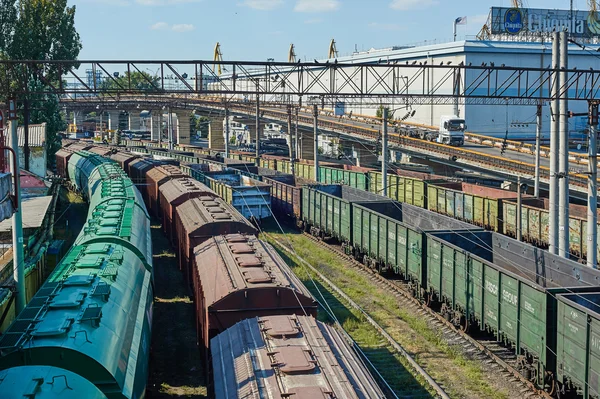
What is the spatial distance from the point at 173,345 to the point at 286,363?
855cm

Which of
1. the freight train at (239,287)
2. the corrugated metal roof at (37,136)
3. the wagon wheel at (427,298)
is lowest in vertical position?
the wagon wheel at (427,298)

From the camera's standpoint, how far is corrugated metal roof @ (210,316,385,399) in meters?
8.66

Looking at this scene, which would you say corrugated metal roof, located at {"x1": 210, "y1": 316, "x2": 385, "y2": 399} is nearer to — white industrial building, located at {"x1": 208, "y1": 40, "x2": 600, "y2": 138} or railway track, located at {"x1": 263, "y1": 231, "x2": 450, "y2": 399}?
railway track, located at {"x1": 263, "y1": 231, "x2": 450, "y2": 399}

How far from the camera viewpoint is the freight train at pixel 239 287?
9.16 meters

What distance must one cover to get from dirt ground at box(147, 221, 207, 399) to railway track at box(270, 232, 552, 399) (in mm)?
6824

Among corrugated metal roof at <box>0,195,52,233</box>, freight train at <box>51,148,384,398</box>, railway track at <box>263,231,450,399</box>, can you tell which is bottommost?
railway track at <box>263,231,450,399</box>

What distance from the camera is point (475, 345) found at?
658 inches

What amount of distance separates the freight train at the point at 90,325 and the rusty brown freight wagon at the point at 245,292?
1.43 m

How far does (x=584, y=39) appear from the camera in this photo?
8131 centimetres

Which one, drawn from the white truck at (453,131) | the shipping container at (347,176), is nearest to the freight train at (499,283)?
the shipping container at (347,176)

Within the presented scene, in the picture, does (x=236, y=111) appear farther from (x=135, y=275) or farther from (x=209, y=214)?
(x=135, y=275)

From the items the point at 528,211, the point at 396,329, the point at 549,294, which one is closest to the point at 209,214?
the point at 396,329

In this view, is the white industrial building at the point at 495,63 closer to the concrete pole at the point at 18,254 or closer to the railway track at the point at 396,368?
the railway track at the point at 396,368

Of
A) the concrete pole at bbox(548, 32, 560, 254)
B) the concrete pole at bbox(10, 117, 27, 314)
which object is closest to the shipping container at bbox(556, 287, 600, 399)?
the concrete pole at bbox(548, 32, 560, 254)
